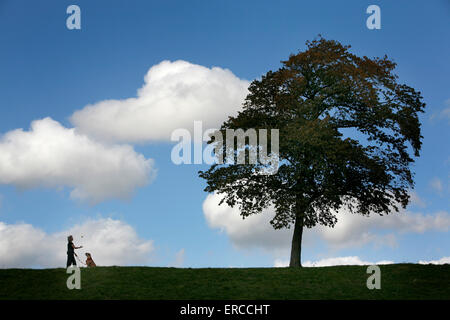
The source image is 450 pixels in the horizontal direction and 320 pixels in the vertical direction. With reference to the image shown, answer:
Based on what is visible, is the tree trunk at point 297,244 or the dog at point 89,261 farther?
the tree trunk at point 297,244

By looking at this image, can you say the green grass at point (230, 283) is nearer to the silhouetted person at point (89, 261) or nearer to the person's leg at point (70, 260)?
the person's leg at point (70, 260)

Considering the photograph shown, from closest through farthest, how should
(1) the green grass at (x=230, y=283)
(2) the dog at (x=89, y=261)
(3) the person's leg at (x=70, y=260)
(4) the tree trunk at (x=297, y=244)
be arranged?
(1) the green grass at (x=230, y=283) < (3) the person's leg at (x=70, y=260) < (2) the dog at (x=89, y=261) < (4) the tree trunk at (x=297, y=244)

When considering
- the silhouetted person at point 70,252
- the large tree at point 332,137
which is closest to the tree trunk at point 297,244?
the large tree at point 332,137

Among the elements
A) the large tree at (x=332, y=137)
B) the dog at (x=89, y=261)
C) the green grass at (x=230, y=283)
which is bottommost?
the green grass at (x=230, y=283)

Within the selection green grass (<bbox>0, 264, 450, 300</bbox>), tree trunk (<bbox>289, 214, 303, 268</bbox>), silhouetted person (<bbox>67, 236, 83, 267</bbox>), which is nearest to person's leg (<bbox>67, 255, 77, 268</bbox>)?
silhouetted person (<bbox>67, 236, 83, 267</bbox>)

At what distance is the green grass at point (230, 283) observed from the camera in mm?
21516

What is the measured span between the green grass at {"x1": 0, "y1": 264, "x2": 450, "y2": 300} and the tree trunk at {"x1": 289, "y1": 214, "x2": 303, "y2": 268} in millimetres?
4988

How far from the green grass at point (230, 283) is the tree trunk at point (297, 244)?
4988 mm

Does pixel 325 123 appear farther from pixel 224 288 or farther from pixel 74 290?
pixel 74 290

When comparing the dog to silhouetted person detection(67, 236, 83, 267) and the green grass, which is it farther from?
the green grass

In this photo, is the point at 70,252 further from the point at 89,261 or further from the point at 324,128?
the point at 324,128

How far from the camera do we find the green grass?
70.6 ft

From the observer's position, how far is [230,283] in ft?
76.6

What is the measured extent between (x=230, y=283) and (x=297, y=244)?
32.1ft
